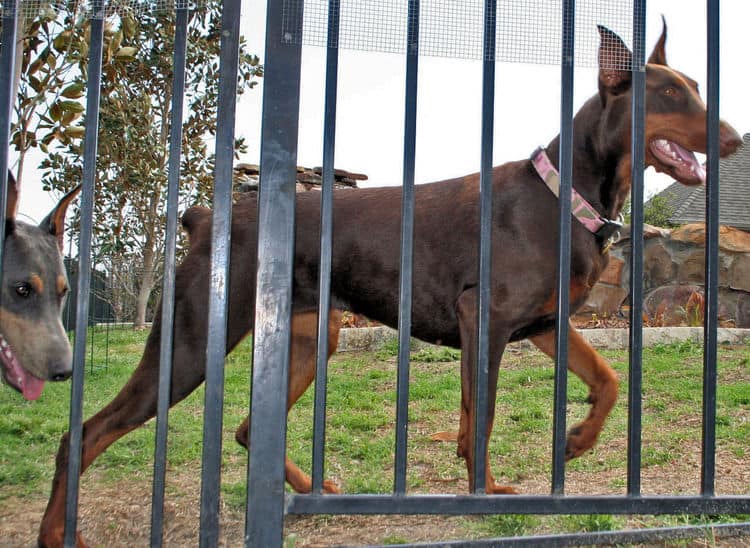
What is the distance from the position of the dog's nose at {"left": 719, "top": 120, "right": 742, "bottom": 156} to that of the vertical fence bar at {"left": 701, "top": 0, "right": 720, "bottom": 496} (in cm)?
107

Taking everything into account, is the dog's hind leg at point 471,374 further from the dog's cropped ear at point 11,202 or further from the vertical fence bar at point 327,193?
the dog's cropped ear at point 11,202

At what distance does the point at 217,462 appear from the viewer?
1869 mm

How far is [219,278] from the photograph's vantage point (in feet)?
6.31

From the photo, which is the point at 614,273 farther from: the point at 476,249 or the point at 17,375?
the point at 17,375

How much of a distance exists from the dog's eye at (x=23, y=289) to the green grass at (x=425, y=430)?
100cm

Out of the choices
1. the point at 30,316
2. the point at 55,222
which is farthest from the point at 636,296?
the point at 55,222

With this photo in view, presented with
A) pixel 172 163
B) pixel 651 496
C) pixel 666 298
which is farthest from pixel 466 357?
pixel 666 298

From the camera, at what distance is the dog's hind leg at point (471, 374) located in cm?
282

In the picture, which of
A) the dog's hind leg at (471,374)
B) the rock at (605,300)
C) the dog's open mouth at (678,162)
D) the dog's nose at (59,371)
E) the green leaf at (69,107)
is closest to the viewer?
the dog's nose at (59,371)

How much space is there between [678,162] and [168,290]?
7.82 feet

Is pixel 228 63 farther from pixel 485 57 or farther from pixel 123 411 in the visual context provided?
pixel 123 411

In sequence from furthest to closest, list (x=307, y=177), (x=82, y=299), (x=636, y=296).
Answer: (x=307, y=177) → (x=636, y=296) → (x=82, y=299)

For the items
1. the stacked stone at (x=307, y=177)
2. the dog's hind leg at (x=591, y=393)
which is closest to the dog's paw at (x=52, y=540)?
the dog's hind leg at (x=591, y=393)

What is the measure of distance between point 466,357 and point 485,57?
135cm
